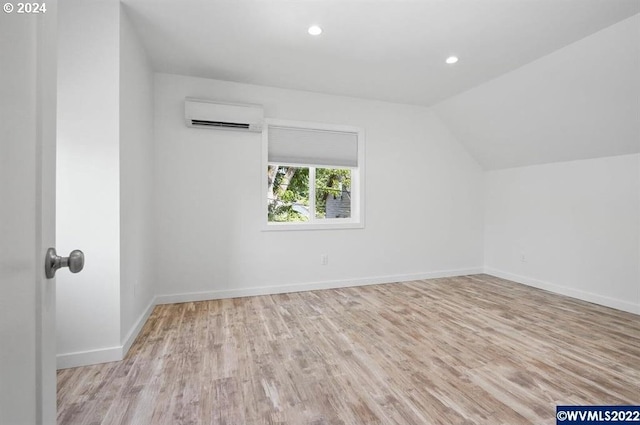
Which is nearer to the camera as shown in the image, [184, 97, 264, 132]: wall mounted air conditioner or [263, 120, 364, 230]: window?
[184, 97, 264, 132]: wall mounted air conditioner

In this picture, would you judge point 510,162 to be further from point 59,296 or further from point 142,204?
point 59,296

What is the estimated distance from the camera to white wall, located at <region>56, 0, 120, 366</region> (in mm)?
2164

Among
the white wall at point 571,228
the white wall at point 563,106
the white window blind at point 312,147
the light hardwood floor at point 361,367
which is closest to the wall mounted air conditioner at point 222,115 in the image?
the white window blind at point 312,147

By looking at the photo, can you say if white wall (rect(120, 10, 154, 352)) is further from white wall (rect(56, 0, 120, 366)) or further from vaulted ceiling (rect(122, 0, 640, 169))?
vaulted ceiling (rect(122, 0, 640, 169))

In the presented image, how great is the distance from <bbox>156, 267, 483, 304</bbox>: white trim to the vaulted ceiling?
2.25 meters

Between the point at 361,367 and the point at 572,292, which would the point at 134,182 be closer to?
the point at 361,367

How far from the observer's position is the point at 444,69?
3439mm

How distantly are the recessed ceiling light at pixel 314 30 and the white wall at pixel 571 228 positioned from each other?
139 inches

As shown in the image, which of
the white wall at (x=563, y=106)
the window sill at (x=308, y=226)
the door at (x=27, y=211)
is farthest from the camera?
the window sill at (x=308, y=226)

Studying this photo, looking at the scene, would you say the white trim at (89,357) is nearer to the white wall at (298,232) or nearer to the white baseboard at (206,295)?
the white baseboard at (206,295)

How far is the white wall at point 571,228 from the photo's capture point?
3.38 m

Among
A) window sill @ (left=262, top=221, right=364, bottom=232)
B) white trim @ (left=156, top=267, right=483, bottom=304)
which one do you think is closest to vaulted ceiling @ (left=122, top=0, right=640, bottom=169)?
window sill @ (left=262, top=221, right=364, bottom=232)

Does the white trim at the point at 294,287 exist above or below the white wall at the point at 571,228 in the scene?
below

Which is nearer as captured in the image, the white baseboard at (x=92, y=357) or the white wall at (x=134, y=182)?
the white baseboard at (x=92, y=357)
